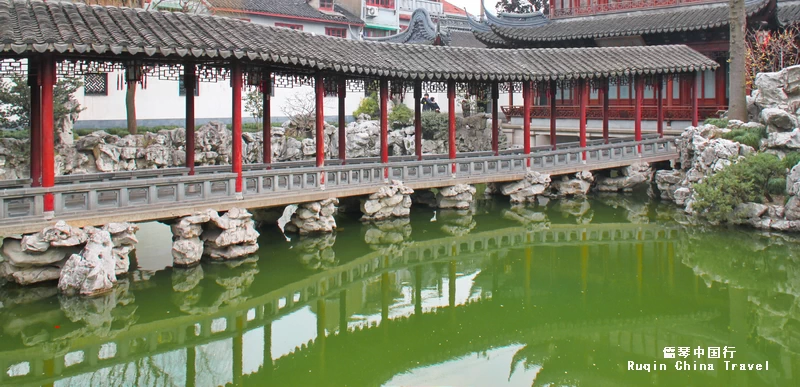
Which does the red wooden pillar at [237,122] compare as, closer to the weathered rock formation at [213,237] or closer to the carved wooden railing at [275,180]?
the carved wooden railing at [275,180]

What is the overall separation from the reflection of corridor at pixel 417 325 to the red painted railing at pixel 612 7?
47.7 feet

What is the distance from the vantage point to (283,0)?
33406mm

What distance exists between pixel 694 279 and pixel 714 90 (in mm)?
14044

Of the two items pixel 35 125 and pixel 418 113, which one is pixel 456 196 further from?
pixel 35 125

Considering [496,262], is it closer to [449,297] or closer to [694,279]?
[449,297]

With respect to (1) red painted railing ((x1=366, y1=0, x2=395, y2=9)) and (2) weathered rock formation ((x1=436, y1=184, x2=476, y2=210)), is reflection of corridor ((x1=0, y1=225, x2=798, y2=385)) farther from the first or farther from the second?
(1) red painted railing ((x1=366, y1=0, x2=395, y2=9))

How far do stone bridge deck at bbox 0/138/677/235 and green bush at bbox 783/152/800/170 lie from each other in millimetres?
5196

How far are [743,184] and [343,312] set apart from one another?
9.04 m

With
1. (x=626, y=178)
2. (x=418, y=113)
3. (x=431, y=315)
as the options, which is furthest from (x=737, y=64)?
(x=431, y=315)

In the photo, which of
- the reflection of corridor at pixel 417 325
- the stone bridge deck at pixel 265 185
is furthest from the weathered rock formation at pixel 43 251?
the reflection of corridor at pixel 417 325

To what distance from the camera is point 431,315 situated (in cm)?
1058

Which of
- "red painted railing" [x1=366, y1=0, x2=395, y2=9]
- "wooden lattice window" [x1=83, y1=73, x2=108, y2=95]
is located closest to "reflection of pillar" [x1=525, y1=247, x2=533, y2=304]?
"wooden lattice window" [x1=83, y1=73, x2=108, y2=95]

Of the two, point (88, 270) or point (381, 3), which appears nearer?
point (88, 270)

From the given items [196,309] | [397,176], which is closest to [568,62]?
[397,176]
